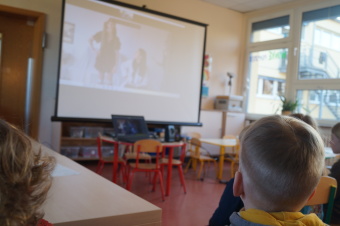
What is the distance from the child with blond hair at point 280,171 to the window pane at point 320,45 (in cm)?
541

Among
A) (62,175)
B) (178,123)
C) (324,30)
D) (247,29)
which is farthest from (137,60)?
(62,175)

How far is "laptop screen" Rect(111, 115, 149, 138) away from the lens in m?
3.54

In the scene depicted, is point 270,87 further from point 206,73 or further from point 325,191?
point 325,191

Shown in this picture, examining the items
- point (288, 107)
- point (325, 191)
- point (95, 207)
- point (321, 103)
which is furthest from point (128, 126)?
point (321, 103)

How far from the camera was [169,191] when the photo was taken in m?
3.66

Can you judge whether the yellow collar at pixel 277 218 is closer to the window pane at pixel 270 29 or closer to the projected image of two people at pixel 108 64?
the projected image of two people at pixel 108 64

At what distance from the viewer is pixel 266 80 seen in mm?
6617

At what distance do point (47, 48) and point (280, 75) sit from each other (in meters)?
4.37

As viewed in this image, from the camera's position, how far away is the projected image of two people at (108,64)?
183 inches

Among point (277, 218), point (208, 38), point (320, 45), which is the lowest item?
point (277, 218)

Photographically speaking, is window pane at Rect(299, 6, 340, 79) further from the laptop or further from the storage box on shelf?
the storage box on shelf

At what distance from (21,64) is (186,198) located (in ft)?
10.4

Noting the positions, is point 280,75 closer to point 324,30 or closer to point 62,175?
point 324,30

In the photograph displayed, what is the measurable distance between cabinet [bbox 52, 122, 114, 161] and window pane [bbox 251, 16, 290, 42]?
374 centimetres
